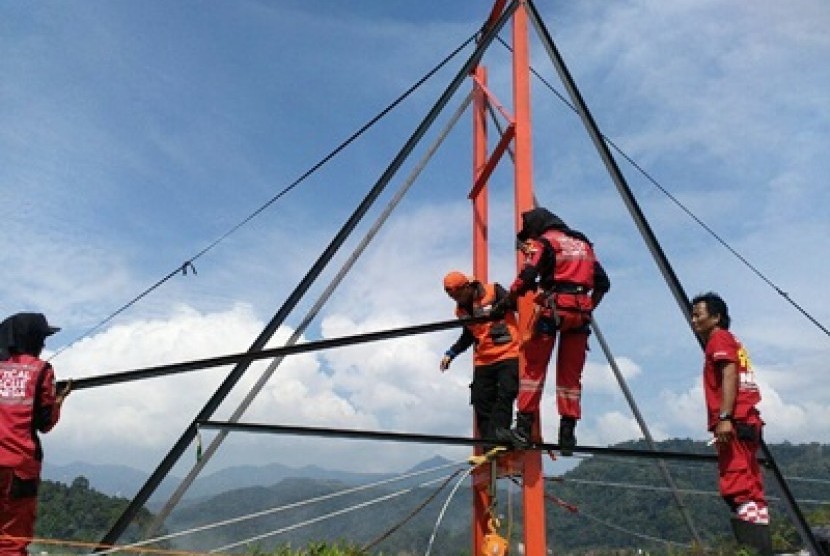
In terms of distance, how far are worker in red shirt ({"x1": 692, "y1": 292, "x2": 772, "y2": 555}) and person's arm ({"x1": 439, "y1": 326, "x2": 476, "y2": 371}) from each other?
2.69 m

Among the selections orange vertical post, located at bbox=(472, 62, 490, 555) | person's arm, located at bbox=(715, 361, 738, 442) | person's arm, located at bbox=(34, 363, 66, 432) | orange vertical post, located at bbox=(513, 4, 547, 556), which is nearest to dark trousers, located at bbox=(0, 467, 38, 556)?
person's arm, located at bbox=(34, 363, 66, 432)

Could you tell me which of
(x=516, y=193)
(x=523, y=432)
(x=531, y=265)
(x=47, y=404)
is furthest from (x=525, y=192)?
(x=47, y=404)

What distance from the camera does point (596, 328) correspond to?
28.7 feet

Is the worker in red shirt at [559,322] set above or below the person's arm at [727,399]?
above

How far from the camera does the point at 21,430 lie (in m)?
5.46

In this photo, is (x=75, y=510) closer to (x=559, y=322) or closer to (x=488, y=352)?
(x=488, y=352)

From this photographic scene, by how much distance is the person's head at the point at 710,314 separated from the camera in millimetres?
5699

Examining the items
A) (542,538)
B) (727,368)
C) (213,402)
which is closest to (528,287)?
(727,368)

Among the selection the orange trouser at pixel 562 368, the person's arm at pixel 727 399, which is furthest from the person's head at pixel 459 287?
the person's arm at pixel 727 399

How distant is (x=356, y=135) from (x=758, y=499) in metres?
4.72

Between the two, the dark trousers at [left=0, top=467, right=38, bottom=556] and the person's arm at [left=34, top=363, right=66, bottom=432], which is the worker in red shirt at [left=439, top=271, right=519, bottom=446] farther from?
the dark trousers at [left=0, top=467, right=38, bottom=556]

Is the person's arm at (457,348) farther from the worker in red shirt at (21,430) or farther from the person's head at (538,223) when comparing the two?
the worker in red shirt at (21,430)

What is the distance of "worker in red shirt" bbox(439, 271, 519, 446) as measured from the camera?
6906 millimetres

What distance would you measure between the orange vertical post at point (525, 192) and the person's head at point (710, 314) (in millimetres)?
1353
